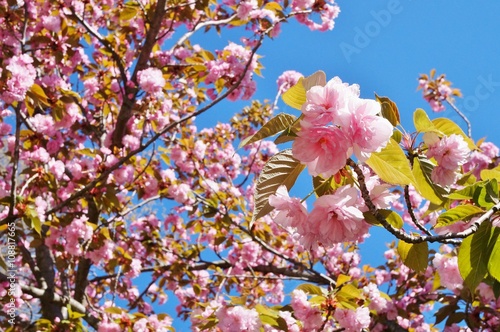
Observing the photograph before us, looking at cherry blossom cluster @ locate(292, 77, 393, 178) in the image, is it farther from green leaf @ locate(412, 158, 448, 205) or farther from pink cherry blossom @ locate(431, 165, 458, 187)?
pink cherry blossom @ locate(431, 165, 458, 187)

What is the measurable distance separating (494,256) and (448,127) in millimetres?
344

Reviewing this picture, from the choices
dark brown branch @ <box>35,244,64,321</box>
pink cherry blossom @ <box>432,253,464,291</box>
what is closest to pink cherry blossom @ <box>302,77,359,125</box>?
pink cherry blossom @ <box>432,253,464,291</box>

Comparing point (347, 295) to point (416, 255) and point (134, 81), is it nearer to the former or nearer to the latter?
point (416, 255)

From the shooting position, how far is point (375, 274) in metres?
4.55

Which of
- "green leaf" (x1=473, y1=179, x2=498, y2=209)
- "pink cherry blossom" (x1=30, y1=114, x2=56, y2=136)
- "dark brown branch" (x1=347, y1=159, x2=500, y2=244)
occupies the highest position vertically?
"pink cherry blossom" (x1=30, y1=114, x2=56, y2=136)

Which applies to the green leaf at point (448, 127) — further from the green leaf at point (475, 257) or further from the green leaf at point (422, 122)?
the green leaf at point (475, 257)

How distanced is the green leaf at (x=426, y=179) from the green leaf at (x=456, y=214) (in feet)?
0.15

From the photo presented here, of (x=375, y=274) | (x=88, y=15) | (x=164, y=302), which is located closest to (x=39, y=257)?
(x=164, y=302)

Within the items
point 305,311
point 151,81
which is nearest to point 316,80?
point 305,311

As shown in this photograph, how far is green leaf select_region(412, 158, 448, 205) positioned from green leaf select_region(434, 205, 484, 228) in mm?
47

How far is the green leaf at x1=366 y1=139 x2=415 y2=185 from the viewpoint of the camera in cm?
94

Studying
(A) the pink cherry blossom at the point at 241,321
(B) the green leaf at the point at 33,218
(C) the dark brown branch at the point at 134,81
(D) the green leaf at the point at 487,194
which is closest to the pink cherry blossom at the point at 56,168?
(B) the green leaf at the point at 33,218

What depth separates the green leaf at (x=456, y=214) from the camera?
A: 1.13m

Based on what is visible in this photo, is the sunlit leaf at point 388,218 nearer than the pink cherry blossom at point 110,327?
Yes
